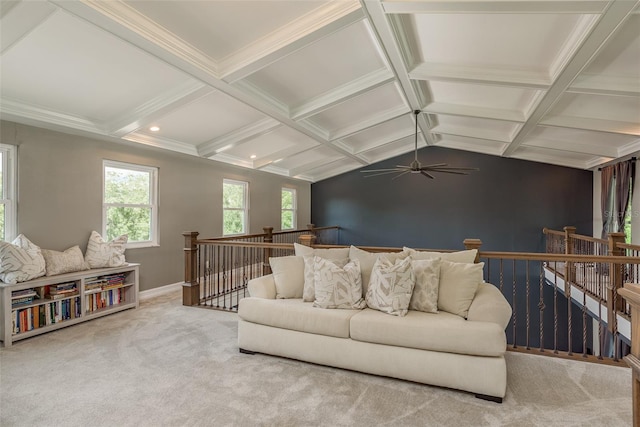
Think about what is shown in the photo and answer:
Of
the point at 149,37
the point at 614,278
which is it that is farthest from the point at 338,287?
the point at 614,278

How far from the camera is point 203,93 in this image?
11.9ft

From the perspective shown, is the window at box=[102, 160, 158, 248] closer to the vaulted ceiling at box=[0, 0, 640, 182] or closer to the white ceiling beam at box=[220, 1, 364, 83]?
the vaulted ceiling at box=[0, 0, 640, 182]

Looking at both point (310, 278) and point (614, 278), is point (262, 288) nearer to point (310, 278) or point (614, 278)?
point (310, 278)

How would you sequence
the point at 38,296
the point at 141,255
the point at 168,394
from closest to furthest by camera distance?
1. the point at 168,394
2. the point at 38,296
3. the point at 141,255

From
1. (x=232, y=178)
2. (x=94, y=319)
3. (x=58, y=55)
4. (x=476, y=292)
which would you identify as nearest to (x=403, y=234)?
(x=232, y=178)

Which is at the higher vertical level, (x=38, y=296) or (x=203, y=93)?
(x=203, y=93)

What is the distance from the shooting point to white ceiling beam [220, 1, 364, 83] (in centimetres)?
269

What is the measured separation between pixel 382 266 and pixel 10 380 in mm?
3076

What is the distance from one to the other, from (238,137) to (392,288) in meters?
3.67

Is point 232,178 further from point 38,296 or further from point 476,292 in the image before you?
point 476,292

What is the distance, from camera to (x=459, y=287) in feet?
8.84

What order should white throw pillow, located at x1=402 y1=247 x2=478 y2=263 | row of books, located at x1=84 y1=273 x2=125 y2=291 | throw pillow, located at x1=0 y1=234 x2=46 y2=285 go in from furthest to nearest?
row of books, located at x1=84 y1=273 x2=125 y2=291, throw pillow, located at x1=0 y1=234 x2=46 y2=285, white throw pillow, located at x1=402 y1=247 x2=478 y2=263

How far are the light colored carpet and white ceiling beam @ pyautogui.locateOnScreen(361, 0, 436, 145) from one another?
9.77 feet

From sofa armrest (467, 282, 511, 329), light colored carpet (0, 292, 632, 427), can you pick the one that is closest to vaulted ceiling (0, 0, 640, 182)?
sofa armrest (467, 282, 511, 329)
